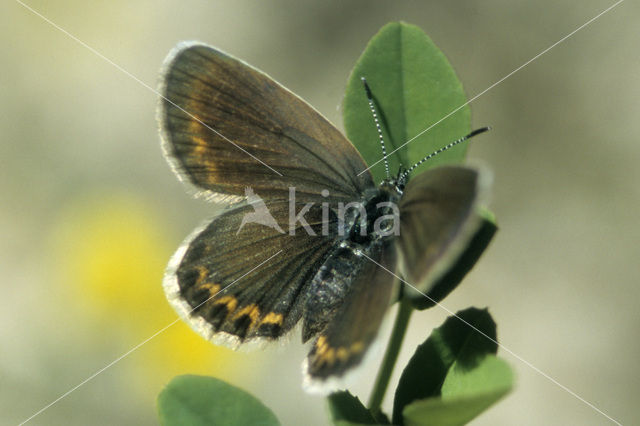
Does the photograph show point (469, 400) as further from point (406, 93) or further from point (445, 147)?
point (406, 93)

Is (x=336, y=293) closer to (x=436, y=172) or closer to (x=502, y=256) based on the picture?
(x=436, y=172)

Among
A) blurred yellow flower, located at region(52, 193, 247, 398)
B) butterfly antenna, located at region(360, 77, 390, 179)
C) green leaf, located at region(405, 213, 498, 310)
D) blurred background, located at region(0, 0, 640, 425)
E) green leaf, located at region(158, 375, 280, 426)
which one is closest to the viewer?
green leaf, located at region(158, 375, 280, 426)

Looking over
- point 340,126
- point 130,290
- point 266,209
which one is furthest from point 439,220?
point 340,126

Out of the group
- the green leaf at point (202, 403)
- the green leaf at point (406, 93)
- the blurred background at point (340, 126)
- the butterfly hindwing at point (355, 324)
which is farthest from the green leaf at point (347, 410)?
the blurred background at point (340, 126)

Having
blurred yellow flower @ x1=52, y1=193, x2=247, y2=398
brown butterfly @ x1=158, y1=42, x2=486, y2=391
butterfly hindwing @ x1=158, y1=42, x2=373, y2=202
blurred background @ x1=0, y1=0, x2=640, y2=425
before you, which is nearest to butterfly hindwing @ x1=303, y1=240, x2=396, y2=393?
brown butterfly @ x1=158, y1=42, x2=486, y2=391

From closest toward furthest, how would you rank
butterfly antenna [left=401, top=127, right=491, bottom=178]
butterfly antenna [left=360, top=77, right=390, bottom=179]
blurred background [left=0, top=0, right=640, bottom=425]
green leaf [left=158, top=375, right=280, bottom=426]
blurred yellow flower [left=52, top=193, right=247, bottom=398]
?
1. green leaf [left=158, top=375, right=280, bottom=426]
2. butterfly antenna [left=401, top=127, right=491, bottom=178]
3. butterfly antenna [left=360, top=77, right=390, bottom=179]
4. blurred yellow flower [left=52, top=193, right=247, bottom=398]
5. blurred background [left=0, top=0, right=640, bottom=425]

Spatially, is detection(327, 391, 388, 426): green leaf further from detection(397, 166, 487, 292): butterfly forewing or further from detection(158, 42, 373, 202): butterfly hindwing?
detection(158, 42, 373, 202): butterfly hindwing
